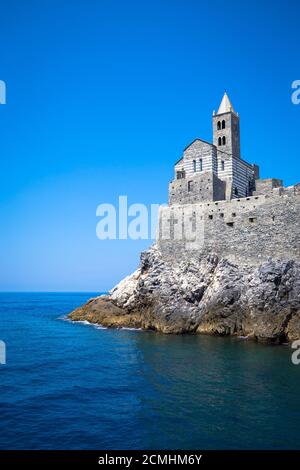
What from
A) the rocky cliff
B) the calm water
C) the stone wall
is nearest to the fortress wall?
the rocky cliff

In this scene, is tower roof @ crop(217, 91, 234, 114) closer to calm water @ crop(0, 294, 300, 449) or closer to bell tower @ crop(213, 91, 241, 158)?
bell tower @ crop(213, 91, 241, 158)

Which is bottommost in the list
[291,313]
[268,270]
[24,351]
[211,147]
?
[24,351]

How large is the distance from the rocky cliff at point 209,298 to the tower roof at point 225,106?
20.6 m

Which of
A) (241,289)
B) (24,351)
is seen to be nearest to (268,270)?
(241,289)

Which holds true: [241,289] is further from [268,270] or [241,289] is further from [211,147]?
[211,147]

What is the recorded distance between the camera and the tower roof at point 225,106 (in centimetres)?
5078

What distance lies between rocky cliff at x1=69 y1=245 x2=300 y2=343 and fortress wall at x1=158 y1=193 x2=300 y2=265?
124 centimetres

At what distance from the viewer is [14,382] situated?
23.3 metres

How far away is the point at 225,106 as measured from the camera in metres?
51.3

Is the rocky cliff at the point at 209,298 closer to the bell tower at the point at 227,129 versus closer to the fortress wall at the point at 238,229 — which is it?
the fortress wall at the point at 238,229

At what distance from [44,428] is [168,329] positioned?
25630mm

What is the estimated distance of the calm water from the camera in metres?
15.5

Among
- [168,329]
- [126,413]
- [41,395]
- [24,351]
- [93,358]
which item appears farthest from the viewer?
[168,329]

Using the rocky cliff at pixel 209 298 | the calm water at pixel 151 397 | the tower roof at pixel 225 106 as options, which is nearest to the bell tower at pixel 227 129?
the tower roof at pixel 225 106
